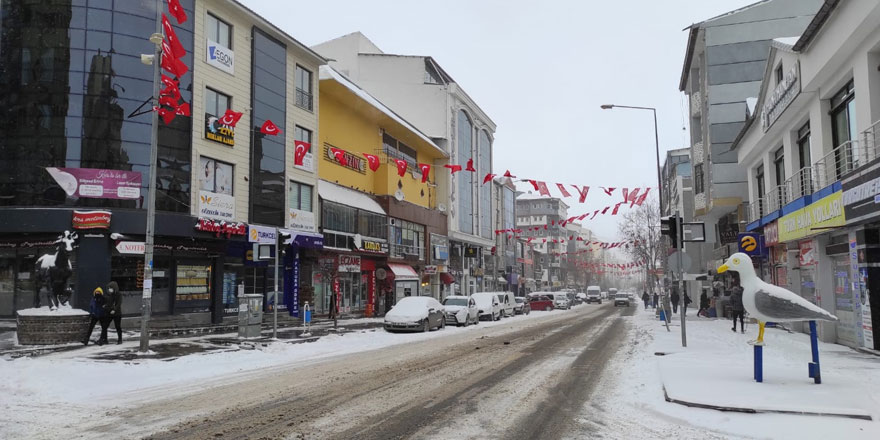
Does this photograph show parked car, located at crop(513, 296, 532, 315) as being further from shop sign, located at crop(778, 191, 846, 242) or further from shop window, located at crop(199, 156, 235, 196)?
shop sign, located at crop(778, 191, 846, 242)

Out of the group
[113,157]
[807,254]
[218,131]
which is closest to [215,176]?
[218,131]

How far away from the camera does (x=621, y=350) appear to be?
53.9 ft

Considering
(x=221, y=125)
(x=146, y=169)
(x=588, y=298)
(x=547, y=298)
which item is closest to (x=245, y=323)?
(x=146, y=169)

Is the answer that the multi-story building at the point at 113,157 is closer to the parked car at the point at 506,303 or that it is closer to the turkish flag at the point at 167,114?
the turkish flag at the point at 167,114

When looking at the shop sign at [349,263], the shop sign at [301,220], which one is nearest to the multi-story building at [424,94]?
the shop sign at [349,263]

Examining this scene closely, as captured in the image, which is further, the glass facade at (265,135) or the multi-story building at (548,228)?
the multi-story building at (548,228)

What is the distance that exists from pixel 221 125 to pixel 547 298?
3526 centimetres

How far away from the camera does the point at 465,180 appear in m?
55.0

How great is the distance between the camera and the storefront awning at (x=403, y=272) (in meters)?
38.3

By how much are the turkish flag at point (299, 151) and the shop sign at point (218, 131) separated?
3306 millimetres

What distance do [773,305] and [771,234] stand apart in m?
13.7

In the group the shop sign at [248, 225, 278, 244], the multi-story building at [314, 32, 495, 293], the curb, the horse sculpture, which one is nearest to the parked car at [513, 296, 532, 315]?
the multi-story building at [314, 32, 495, 293]

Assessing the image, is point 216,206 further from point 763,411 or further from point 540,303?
point 540,303

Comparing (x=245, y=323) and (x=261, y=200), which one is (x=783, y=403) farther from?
(x=261, y=200)
